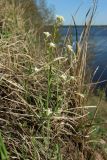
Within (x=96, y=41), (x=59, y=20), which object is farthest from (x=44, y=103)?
(x=96, y=41)

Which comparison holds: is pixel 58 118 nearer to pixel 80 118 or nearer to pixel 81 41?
pixel 80 118

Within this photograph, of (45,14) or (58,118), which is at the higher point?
(58,118)

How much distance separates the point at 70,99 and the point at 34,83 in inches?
12.9

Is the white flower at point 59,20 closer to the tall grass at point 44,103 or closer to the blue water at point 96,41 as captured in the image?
the tall grass at point 44,103

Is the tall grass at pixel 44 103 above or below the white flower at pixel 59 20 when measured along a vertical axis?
below

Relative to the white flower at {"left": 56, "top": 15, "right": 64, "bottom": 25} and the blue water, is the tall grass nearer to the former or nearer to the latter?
the white flower at {"left": 56, "top": 15, "right": 64, "bottom": 25}

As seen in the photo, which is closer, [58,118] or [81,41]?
[58,118]

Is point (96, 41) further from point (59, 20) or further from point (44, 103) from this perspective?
point (59, 20)

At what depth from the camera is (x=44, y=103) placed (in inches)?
144

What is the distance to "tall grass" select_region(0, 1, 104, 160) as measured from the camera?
3334 millimetres

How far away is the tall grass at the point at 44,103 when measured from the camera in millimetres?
3334

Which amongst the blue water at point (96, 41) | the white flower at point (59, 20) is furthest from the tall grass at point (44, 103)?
the blue water at point (96, 41)

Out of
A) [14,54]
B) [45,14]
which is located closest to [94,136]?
[14,54]

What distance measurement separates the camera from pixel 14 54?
158 inches
